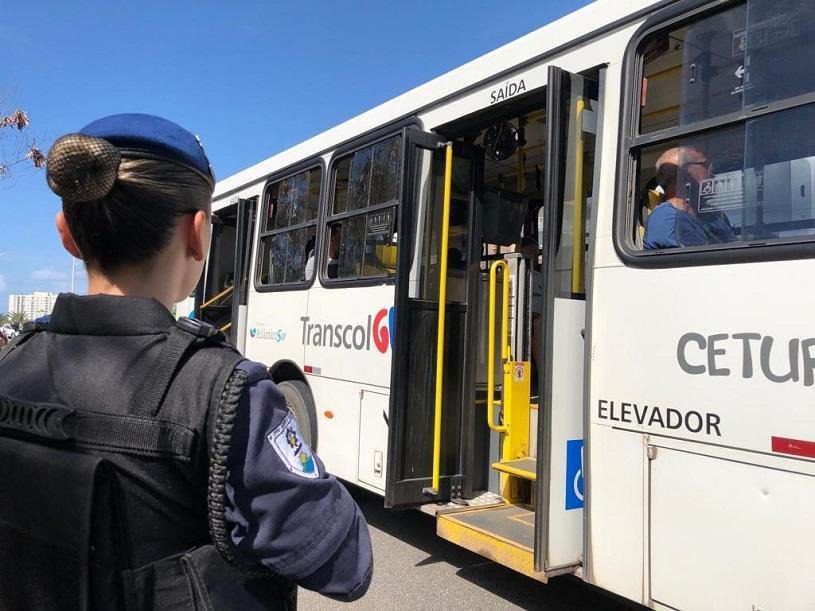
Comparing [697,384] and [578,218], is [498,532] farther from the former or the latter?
[578,218]

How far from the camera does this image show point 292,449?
3.43ft

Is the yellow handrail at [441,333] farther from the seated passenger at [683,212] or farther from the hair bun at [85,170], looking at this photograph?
the hair bun at [85,170]

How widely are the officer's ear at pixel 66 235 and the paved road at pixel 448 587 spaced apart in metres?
3.00

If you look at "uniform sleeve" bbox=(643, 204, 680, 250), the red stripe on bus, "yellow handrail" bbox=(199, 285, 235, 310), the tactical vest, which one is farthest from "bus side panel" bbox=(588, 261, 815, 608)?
"yellow handrail" bbox=(199, 285, 235, 310)

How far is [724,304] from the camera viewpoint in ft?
8.42

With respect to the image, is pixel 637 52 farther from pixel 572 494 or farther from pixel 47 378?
pixel 47 378

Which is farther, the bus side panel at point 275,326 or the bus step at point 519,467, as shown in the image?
the bus side panel at point 275,326

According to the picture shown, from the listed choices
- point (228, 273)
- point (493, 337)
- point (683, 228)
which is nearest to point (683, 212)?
point (683, 228)

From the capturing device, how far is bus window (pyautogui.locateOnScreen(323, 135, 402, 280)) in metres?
4.50

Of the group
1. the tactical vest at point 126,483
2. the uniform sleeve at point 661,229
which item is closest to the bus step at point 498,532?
the uniform sleeve at point 661,229

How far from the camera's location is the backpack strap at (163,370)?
968 mm

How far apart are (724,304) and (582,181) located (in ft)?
3.46

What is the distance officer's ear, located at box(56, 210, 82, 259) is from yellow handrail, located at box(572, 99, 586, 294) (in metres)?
2.52

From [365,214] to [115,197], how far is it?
3693 millimetres
